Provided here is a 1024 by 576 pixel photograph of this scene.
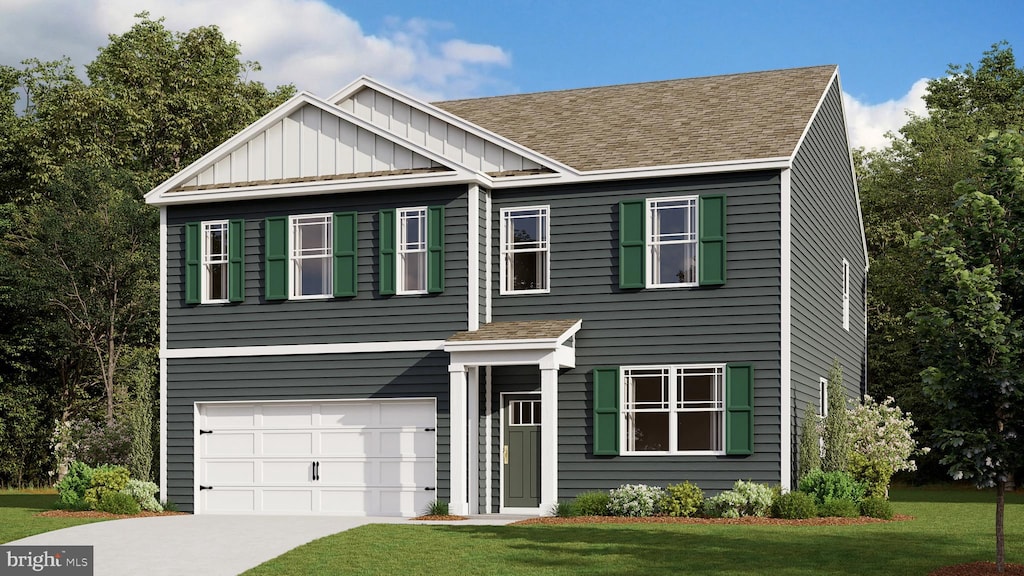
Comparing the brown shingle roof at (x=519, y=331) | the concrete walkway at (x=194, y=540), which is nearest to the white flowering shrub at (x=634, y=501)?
the concrete walkway at (x=194, y=540)

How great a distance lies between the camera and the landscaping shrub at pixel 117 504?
23.5 metres

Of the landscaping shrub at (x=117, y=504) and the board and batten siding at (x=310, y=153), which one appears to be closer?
the landscaping shrub at (x=117, y=504)

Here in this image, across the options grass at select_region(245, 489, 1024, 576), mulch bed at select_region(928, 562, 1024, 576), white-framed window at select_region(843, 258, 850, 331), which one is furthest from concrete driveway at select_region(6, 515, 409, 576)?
white-framed window at select_region(843, 258, 850, 331)

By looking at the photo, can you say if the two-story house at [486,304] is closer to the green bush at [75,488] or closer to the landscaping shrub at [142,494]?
the landscaping shrub at [142,494]

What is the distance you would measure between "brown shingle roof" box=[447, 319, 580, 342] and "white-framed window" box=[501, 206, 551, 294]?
2.53 feet

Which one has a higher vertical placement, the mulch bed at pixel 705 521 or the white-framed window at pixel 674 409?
the white-framed window at pixel 674 409

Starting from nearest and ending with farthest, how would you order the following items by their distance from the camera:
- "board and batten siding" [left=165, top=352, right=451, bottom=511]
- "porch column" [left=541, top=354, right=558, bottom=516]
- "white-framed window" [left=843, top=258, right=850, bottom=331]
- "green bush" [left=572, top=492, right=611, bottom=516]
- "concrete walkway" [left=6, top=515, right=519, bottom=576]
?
"concrete walkway" [left=6, top=515, right=519, bottom=576] < "green bush" [left=572, top=492, right=611, bottom=516] < "porch column" [left=541, top=354, right=558, bottom=516] < "board and batten siding" [left=165, top=352, right=451, bottom=511] < "white-framed window" [left=843, top=258, right=850, bottom=331]

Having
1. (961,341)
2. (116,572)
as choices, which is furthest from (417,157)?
(961,341)

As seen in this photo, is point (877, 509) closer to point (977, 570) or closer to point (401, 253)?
point (977, 570)

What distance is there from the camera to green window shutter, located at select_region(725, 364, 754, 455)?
71.8 ft

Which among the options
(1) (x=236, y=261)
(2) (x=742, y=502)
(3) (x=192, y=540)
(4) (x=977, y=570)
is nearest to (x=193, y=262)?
(1) (x=236, y=261)

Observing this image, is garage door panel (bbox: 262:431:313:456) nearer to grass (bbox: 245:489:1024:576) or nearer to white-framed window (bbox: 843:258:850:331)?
grass (bbox: 245:489:1024:576)

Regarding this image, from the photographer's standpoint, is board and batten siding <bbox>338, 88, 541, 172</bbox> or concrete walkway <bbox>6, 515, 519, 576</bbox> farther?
board and batten siding <bbox>338, 88, 541, 172</bbox>

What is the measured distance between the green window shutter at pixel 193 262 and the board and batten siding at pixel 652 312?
587cm
